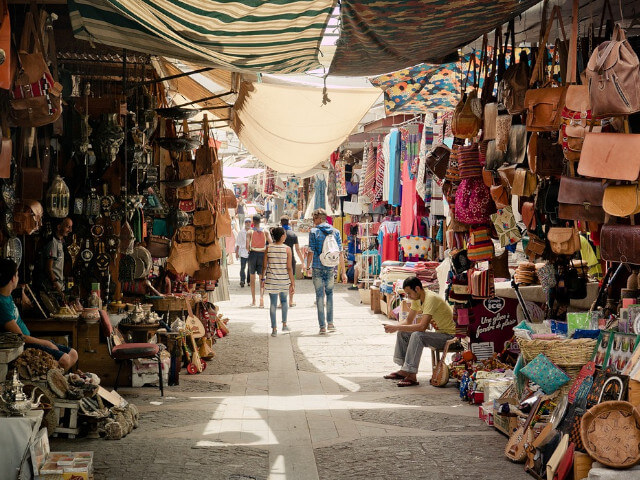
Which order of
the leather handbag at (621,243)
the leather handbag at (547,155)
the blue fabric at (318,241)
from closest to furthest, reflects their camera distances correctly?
the leather handbag at (621,243), the leather handbag at (547,155), the blue fabric at (318,241)

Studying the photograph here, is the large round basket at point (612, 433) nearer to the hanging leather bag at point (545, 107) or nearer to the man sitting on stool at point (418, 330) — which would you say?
the hanging leather bag at point (545, 107)

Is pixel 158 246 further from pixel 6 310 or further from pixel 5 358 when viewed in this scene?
pixel 5 358

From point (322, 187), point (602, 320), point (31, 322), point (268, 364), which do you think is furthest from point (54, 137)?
point (322, 187)

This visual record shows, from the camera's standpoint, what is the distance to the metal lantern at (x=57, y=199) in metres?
7.83

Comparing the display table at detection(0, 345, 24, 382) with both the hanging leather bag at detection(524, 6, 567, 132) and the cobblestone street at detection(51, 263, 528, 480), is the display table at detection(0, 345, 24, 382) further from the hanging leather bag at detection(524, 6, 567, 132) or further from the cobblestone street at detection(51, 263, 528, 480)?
the hanging leather bag at detection(524, 6, 567, 132)

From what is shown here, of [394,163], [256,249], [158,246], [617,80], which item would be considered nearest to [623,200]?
[617,80]

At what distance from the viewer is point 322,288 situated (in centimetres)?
1347

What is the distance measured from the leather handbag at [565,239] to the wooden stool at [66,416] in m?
3.91

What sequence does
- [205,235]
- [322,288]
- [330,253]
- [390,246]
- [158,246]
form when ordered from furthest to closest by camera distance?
[390,246]
[322,288]
[330,253]
[205,235]
[158,246]

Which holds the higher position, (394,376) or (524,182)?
(524,182)

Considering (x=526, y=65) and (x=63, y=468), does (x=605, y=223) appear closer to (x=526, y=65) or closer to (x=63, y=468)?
(x=526, y=65)

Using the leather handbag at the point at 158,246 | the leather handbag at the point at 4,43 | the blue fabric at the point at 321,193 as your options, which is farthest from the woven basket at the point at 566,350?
the blue fabric at the point at 321,193

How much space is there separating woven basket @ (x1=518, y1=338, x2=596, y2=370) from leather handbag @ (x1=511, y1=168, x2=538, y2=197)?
1.33 metres

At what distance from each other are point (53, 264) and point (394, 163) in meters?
8.38
